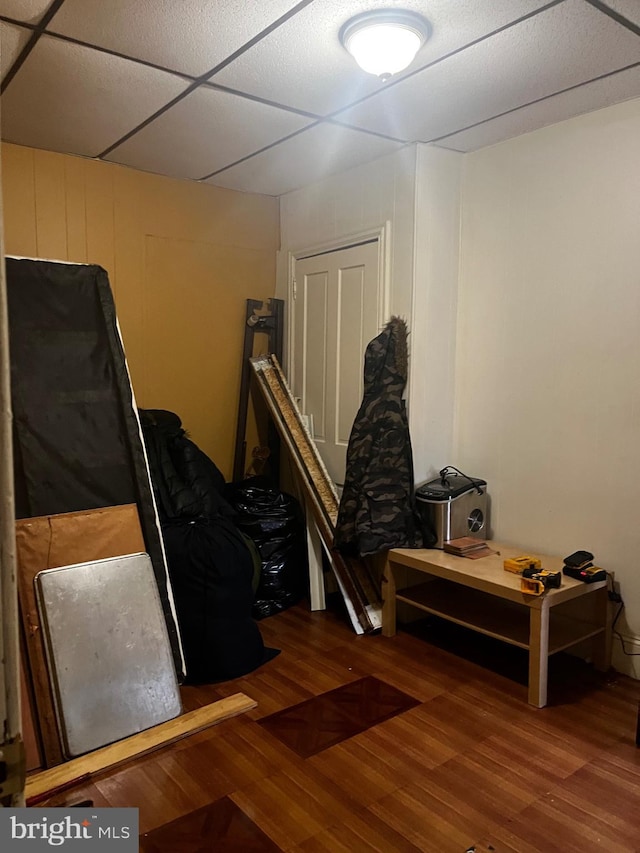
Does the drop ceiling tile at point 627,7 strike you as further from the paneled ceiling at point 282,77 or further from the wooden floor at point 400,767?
the wooden floor at point 400,767

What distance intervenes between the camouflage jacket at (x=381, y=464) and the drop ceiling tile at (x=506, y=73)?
97cm

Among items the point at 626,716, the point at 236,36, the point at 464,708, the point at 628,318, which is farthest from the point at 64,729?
the point at 628,318

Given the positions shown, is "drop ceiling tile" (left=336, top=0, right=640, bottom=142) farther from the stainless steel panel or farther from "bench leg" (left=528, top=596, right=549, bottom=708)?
the stainless steel panel

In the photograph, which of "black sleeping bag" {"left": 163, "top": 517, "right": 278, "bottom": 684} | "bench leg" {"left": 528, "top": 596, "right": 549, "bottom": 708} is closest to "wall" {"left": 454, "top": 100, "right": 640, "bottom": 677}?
"bench leg" {"left": 528, "top": 596, "right": 549, "bottom": 708}

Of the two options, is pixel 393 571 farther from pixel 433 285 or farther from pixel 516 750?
pixel 433 285

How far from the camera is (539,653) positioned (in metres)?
2.55

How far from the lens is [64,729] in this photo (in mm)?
2209

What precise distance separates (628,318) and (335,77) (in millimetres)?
1555

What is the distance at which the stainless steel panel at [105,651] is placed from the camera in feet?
7.38

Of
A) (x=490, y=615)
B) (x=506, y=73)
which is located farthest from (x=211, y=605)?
(x=506, y=73)

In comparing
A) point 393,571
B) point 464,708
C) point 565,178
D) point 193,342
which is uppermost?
point 565,178

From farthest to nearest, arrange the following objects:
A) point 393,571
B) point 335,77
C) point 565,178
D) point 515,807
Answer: point 393,571 < point 565,178 < point 335,77 < point 515,807

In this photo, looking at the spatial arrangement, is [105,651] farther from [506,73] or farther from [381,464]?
[506,73]

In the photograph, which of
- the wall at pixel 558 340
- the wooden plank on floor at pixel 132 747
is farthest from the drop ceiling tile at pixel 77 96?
the wooden plank on floor at pixel 132 747
